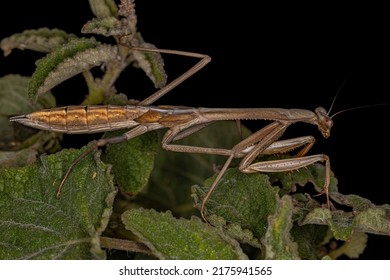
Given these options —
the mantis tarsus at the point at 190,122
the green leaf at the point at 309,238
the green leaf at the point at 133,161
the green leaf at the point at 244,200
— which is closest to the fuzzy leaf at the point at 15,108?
the mantis tarsus at the point at 190,122

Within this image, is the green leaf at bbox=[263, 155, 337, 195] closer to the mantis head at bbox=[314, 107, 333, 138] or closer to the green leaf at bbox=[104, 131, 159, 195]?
the mantis head at bbox=[314, 107, 333, 138]

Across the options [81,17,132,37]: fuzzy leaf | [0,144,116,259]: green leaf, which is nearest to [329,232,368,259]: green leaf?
[0,144,116,259]: green leaf

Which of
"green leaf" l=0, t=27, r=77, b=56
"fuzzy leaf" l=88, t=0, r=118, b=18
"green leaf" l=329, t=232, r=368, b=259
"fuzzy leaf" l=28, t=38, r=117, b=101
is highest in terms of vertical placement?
"fuzzy leaf" l=88, t=0, r=118, b=18

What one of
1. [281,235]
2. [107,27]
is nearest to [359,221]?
[281,235]

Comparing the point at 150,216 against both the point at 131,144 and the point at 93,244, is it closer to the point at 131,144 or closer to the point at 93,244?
the point at 93,244

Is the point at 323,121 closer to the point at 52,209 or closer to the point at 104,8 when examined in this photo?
the point at 104,8

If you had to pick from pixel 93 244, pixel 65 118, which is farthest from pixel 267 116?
pixel 93 244

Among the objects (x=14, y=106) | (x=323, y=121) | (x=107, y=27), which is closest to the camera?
(x=107, y=27)
